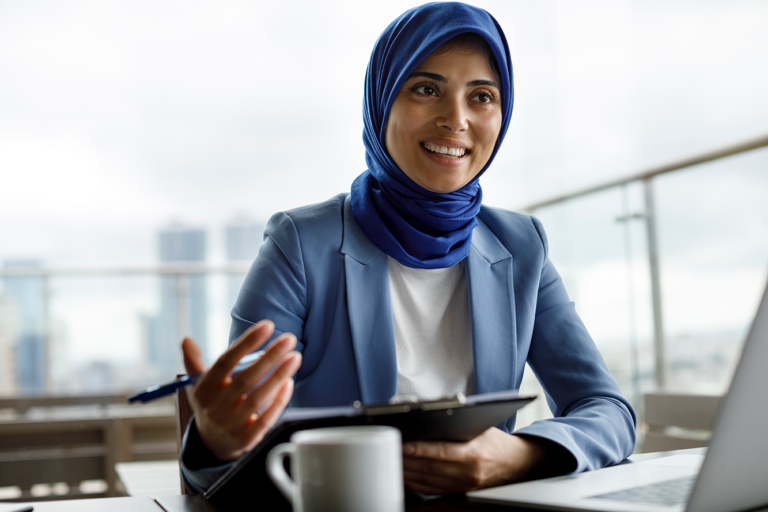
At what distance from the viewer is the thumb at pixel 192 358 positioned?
588 mm

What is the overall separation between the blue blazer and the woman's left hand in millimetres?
290

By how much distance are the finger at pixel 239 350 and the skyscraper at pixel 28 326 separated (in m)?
3.54

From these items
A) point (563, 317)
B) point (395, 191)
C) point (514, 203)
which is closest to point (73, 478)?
point (395, 191)

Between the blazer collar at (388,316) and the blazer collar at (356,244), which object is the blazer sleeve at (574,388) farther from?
the blazer collar at (356,244)

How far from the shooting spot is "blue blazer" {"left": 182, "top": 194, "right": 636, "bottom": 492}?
96 centimetres

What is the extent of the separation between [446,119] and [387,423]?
2.18 feet

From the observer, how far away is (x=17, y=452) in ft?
7.06

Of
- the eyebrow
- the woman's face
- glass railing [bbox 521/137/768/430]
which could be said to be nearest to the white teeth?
the woman's face

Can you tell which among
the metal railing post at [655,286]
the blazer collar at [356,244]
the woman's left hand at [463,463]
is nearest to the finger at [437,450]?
the woman's left hand at [463,463]

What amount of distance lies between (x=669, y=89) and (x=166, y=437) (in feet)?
10.6

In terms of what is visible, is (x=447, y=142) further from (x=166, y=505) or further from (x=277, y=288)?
(x=166, y=505)

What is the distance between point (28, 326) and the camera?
367 centimetres

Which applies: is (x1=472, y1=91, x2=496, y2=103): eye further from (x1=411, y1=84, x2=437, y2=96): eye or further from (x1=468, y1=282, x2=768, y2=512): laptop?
(x1=468, y1=282, x2=768, y2=512): laptop

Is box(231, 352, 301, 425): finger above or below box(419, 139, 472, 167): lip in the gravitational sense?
below
